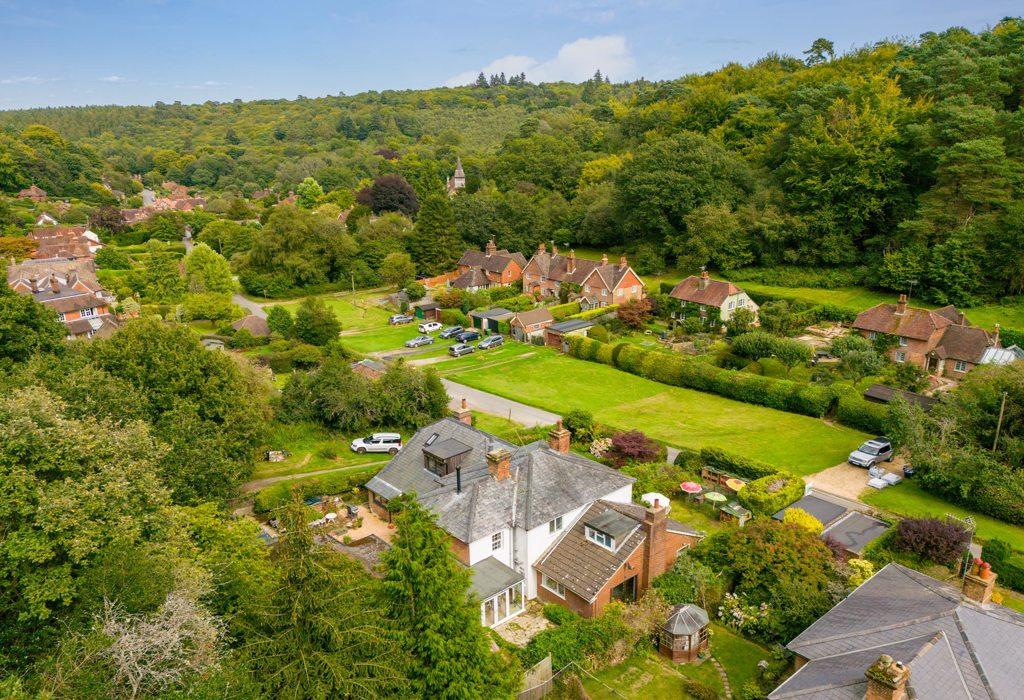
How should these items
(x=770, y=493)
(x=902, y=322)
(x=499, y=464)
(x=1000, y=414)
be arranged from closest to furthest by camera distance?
1. (x=499, y=464)
2. (x=770, y=493)
3. (x=1000, y=414)
4. (x=902, y=322)

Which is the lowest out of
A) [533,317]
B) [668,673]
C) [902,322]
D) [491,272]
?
[668,673]

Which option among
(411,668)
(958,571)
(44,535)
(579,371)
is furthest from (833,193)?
(44,535)

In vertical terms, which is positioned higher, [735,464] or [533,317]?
[533,317]

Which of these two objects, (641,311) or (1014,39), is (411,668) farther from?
(1014,39)

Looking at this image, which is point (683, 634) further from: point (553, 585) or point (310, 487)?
point (310, 487)

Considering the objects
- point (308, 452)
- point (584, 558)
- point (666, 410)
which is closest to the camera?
point (584, 558)

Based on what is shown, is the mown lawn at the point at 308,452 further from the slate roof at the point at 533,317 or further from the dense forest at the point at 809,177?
the dense forest at the point at 809,177

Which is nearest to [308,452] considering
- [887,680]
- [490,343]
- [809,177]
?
[490,343]

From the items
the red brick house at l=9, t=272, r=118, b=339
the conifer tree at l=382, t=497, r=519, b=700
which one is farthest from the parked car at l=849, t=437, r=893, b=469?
the red brick house at l=9, t=272, r=118, b=339

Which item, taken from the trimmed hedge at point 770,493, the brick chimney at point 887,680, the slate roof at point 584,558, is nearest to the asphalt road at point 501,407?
the trimmed hedge at point 770,493
